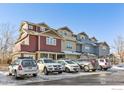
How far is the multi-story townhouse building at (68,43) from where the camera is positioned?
864cm

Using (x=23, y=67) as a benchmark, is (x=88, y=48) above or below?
above

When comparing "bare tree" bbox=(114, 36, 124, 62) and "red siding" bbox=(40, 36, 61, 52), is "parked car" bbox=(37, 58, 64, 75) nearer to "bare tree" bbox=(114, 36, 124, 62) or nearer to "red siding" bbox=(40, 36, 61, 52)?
"red siding" bbox=(40, 36, 61, 52)

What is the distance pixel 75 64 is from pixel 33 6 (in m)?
4.21

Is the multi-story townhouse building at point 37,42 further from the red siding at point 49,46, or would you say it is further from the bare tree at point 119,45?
the bare tree at point 119,45

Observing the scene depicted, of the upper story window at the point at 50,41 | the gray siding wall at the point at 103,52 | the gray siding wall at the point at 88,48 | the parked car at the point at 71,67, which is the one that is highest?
the upper story window at the point at 50,41

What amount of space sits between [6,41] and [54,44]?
2091 millimetres

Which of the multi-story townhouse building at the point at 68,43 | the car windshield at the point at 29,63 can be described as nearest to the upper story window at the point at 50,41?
the multi-story townhouse building at the point at 68,43

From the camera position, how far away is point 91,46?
29.8ft

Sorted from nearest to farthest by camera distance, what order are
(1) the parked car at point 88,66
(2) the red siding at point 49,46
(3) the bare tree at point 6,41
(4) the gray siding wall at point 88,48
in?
(3) the bare tree at point 6,41 < (2) the red siding at point 49,46 < (4) the gray siding wall at point 88,48 < (1) the parked car at point 88,66

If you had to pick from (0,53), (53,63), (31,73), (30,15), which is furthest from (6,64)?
(53,63)

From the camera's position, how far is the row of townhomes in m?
8.32

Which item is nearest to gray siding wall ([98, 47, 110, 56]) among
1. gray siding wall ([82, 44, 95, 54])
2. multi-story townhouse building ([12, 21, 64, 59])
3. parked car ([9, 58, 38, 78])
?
gray siding wall ([82, 44, 95, 54])

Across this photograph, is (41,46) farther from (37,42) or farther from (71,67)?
(71,67)

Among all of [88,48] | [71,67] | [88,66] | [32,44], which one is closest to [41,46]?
[32,44]
